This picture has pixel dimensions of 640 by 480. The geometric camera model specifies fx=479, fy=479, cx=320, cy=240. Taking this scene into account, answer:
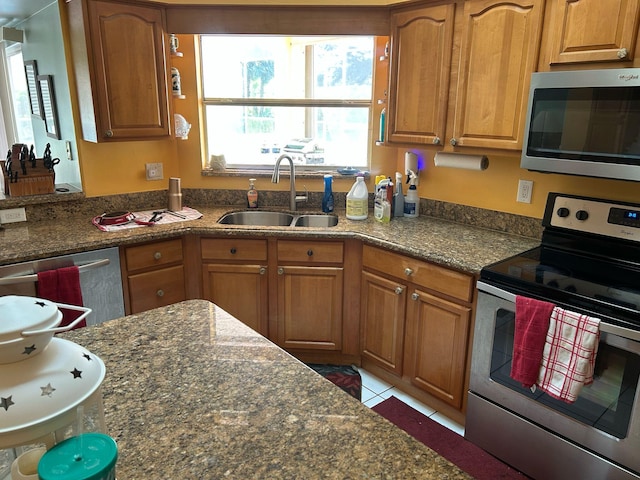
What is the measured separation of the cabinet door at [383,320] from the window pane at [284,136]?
101cm

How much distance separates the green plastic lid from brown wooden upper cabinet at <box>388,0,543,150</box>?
2.13m

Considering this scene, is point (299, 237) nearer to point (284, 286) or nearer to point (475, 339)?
point (284, 286)

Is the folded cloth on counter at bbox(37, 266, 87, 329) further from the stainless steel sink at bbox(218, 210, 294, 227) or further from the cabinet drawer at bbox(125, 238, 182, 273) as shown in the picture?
the stainless steel sink at bbox(218, 210, 294, 227)

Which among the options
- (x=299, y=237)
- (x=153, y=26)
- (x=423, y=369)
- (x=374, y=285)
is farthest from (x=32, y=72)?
(x=423, y=369)

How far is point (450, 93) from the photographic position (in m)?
2.46

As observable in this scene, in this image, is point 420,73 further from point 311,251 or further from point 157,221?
point 157,221

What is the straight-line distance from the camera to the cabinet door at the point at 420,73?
2439 mm

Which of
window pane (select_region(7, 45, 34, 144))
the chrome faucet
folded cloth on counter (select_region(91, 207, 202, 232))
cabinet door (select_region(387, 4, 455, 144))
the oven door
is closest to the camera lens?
the oven door

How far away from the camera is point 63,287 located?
233 cm

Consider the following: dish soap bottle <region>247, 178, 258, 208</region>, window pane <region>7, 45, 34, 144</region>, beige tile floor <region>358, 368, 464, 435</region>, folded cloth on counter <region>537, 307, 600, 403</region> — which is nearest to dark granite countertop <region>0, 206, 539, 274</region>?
dish soap bottle <region>247, 178, 258, 208</region>

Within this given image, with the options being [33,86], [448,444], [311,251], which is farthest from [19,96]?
[448,444]

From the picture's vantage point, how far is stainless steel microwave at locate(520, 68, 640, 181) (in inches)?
71.3

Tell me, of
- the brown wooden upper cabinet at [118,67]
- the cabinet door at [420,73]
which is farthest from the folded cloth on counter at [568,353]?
the brown wooden upper cabinet at [118,67]

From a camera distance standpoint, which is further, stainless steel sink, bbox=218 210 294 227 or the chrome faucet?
stainless steel sink, bbox=218 210 294 227
